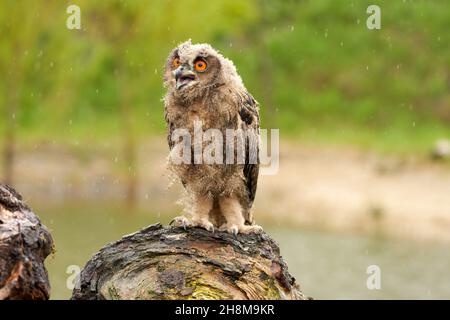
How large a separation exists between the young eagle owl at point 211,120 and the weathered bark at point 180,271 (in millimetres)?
502

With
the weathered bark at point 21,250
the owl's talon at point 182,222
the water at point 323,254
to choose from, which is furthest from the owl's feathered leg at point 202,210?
the water at point 323,254

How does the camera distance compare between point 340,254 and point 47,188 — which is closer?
point 340,254

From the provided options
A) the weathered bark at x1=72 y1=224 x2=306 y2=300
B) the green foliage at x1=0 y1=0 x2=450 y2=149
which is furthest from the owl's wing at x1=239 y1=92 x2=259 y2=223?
the green foliage at x1=0 y1=0 x2=450 y2=149

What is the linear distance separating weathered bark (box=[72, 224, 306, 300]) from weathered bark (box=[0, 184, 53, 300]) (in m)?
0.29

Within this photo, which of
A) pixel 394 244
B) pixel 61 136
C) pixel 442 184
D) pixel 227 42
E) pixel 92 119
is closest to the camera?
pixel 394 244

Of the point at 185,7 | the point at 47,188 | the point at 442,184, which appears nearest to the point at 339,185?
the point at 442,184

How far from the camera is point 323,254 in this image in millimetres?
17500

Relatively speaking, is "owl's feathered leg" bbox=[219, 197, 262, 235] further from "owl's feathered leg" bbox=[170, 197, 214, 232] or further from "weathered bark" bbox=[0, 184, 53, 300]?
"weathered bark" bbox=[0, 184, 53, 300]

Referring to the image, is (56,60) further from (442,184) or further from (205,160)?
(205,160)

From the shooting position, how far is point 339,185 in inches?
856

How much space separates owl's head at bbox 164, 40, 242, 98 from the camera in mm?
5992

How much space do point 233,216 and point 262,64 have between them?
21206mm

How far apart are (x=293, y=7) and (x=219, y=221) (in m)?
23.3

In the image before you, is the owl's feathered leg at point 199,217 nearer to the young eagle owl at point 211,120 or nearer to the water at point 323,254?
the young eagle owl at point 211,120
